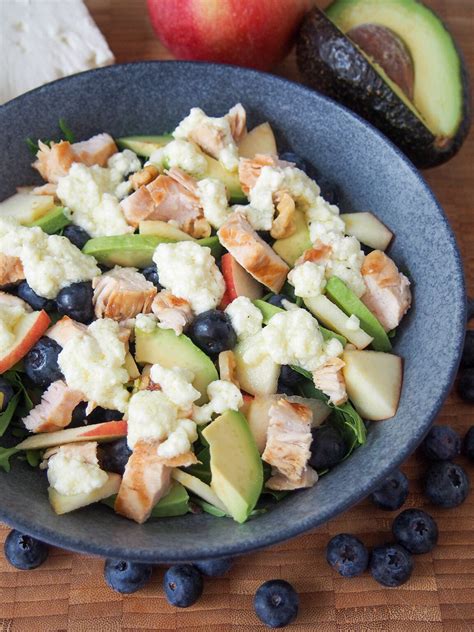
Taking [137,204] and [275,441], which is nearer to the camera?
[275,441]

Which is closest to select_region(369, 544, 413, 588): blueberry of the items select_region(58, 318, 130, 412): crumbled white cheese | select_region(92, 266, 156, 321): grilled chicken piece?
select_region(58, 318, 130, 412): crumbled white cheese

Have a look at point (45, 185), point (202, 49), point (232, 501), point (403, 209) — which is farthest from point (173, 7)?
point (232, 501)

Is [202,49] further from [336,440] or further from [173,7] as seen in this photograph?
[336,440]

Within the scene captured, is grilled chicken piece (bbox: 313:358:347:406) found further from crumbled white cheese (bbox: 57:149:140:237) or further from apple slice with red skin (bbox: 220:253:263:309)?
crumbled white cheese (bbox: 57:149:140:237)

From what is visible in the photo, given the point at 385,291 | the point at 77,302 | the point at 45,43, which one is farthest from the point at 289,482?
the point at 45,43

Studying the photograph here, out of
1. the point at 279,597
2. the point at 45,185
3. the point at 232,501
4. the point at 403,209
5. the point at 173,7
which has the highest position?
the point at 173,7

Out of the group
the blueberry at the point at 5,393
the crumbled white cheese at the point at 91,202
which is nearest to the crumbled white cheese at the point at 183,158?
the crumbled white cheese at the point at 91,202
